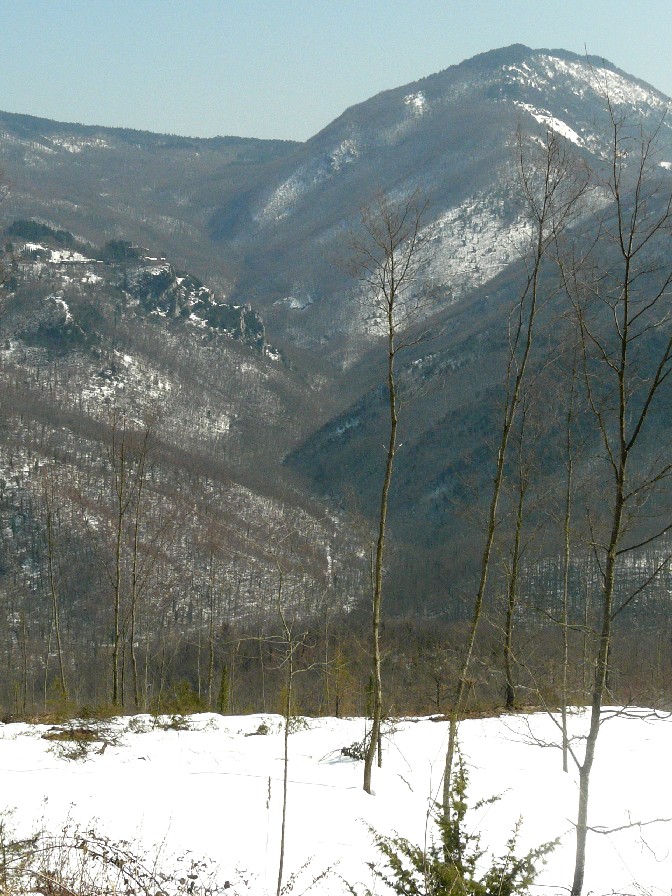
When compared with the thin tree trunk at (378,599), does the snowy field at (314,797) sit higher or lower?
lower

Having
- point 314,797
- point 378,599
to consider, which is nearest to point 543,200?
point 378,599

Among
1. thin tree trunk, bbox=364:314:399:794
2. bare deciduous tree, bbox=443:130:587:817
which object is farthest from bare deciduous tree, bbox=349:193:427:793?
bare deciduous tree, bbox=443:130:587:817

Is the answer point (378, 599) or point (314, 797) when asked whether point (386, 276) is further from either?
point (314, 797)

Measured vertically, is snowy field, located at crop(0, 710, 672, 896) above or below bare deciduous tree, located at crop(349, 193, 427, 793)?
below

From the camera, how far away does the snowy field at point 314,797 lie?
8883mm

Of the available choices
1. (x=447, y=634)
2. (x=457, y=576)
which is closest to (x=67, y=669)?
(x=447, y=634)

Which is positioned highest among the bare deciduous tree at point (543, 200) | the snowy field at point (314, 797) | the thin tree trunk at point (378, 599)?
the bare deciduous tree at point (543, 200)

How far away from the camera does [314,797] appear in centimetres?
1164

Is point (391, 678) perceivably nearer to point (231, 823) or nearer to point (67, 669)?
point (67, 669)

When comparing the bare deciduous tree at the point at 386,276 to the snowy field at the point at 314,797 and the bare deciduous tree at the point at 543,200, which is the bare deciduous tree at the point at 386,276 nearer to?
the snowy field at the point at 314,797

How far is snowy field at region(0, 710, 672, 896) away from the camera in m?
8.88

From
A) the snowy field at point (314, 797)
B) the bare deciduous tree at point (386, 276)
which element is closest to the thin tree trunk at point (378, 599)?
the bare deciduous tree at point (386, 276)

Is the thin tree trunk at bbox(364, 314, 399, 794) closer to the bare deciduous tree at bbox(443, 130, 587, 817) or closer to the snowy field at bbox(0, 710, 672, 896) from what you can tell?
the snowy field at bbox(0, 710, 672, 896)

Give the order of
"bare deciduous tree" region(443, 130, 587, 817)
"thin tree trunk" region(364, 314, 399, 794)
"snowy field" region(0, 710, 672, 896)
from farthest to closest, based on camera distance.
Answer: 1. "thin tree trunk" region(364, 314, 399, 794)
2. "bare deciduous tree" region(443, 130, 587, 817)
3. "snowy field" region(0, 710, 672, 896)
